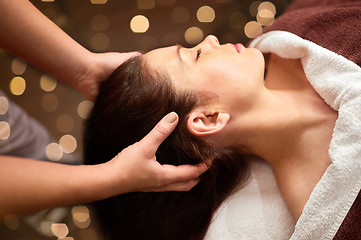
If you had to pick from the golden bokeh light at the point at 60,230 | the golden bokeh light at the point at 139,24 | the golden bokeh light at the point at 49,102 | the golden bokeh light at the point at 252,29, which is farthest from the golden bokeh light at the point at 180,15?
the golden bokeh light at the point at 60,230

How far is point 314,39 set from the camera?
1.09m

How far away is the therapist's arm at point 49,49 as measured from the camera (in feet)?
3.01

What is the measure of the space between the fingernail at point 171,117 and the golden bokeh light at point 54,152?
27.0 inches

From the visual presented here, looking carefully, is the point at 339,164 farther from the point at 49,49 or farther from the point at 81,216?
the point at 81,216

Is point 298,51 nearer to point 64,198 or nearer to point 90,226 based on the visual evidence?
point 64,198

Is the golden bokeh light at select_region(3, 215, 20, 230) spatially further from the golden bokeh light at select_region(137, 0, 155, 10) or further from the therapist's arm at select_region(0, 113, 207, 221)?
the golden bokeh light at select_region(137, 0, 155, 10)

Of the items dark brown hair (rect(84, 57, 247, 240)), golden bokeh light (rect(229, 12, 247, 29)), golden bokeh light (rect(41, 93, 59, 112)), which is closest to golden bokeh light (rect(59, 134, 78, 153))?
golden bokeh light (rect(41, 93, 59, 112))

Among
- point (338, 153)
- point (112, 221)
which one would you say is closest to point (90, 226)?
point (112, 221)

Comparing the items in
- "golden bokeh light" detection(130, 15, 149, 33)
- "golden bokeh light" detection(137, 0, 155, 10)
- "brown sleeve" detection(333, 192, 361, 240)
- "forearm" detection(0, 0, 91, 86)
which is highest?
"forearm" detection(0, 0, 91, 86)

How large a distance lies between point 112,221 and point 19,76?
0.85 metres

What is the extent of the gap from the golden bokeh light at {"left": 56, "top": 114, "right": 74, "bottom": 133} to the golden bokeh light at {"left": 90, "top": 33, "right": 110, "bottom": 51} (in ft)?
1.07

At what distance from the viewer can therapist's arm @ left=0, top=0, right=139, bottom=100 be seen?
3.01ft

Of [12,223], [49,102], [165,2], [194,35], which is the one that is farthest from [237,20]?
[12,223]

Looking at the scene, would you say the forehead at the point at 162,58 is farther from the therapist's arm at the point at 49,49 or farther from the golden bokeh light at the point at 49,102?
the golden bokeh light at the point at 49,102
